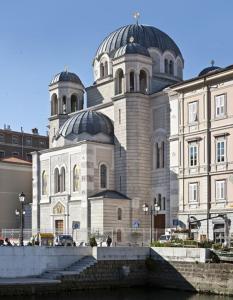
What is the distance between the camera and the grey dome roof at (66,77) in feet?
236

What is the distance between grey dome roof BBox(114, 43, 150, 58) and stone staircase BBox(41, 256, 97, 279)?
2497 cm

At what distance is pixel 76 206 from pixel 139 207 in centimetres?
635

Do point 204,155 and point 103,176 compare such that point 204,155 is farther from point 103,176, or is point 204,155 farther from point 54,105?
point 54,105

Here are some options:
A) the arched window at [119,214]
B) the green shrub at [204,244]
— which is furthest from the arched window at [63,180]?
the green shrub at [204,244]

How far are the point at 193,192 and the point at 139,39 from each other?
832 inches

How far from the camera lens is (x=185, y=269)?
139 feet

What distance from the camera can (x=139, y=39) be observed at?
222 ft

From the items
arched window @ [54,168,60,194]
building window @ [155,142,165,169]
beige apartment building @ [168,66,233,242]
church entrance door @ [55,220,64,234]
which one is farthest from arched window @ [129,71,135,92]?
church entrance door @ [55,220,64,234]

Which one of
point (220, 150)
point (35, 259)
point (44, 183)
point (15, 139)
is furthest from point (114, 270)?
point (15, 139)

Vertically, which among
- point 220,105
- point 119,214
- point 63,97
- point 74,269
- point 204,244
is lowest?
point 74,269

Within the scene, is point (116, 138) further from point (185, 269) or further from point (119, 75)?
point (185, 269)

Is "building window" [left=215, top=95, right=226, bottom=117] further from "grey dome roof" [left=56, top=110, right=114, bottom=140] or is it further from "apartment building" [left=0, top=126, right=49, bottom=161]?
"apartment building" [left=0, top=126, right=49, bottom=161]

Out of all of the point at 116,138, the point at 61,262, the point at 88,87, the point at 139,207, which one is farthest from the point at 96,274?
the point at 88,87

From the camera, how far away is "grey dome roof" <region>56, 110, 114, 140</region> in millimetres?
Result: 62781
